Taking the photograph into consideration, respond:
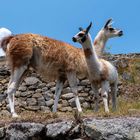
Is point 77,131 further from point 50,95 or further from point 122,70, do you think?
point 122,70

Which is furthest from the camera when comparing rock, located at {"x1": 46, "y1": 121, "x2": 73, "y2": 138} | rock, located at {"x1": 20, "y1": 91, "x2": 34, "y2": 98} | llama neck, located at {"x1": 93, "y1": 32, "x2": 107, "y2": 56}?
rock, located at {"x1": 20, "y1": 91, "x2": 34, "y2": 98}

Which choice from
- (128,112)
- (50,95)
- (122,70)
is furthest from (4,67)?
(128,112)

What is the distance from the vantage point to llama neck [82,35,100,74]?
11008 millimetres

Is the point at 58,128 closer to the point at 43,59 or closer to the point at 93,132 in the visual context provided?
the point at 93,132

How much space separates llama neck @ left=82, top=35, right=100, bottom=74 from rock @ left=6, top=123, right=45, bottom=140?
2.56 metres

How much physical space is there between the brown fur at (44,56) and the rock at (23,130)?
2.18 meters

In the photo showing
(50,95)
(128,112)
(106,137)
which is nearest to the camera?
(106,137)

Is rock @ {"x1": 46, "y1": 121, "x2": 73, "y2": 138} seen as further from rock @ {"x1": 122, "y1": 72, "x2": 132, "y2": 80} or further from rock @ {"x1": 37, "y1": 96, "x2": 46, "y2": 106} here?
rock @ {"x1": 122, "y1": 72, "x2": 132, "y2": 80}

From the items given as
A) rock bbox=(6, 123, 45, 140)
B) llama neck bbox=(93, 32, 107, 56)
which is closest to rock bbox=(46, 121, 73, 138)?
rock bbox=(6, 123, 45, 140)

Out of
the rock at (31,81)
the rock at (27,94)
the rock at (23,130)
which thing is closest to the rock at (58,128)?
the rock at (23,130)

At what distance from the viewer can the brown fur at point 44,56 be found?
35.9ft

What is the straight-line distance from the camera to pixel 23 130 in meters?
8.92

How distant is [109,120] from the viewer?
27.7 ft

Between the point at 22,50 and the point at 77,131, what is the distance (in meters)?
2.99
